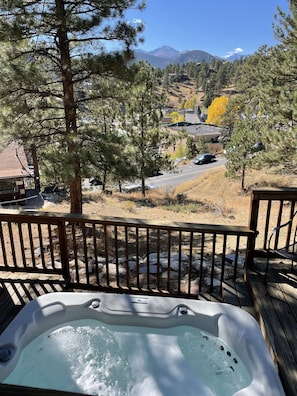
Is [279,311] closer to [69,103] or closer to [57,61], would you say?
[69,103]

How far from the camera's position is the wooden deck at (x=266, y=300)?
200 cm

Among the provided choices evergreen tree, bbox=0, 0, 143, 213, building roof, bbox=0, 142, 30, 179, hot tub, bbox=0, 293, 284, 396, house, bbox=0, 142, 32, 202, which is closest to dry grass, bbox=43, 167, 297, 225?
building roof, bbox=0, 142, 30, 179

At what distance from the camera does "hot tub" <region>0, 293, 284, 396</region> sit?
200cm

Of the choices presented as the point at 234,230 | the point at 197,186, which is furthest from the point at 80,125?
the point at 197,186

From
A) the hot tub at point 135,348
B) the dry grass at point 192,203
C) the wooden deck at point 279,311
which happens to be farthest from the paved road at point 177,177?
the hot tub at point 135,348

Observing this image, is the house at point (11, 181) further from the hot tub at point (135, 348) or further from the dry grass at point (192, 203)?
the hot tub at point (135, 348)

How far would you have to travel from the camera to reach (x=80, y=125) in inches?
275

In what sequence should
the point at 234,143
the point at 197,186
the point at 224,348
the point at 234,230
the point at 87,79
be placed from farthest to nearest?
the point at 197,186 < the point at 234,143 < the point at 87,79 < the point at 234,230 < the point at 224,348

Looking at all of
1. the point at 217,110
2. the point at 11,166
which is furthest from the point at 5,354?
the point at 217,110

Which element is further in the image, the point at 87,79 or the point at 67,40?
the point at 87,79

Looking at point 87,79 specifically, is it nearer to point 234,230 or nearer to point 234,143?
point 234,230

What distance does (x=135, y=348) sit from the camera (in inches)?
90.9

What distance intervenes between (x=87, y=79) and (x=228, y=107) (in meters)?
32.0

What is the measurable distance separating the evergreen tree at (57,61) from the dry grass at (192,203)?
13.6ft
